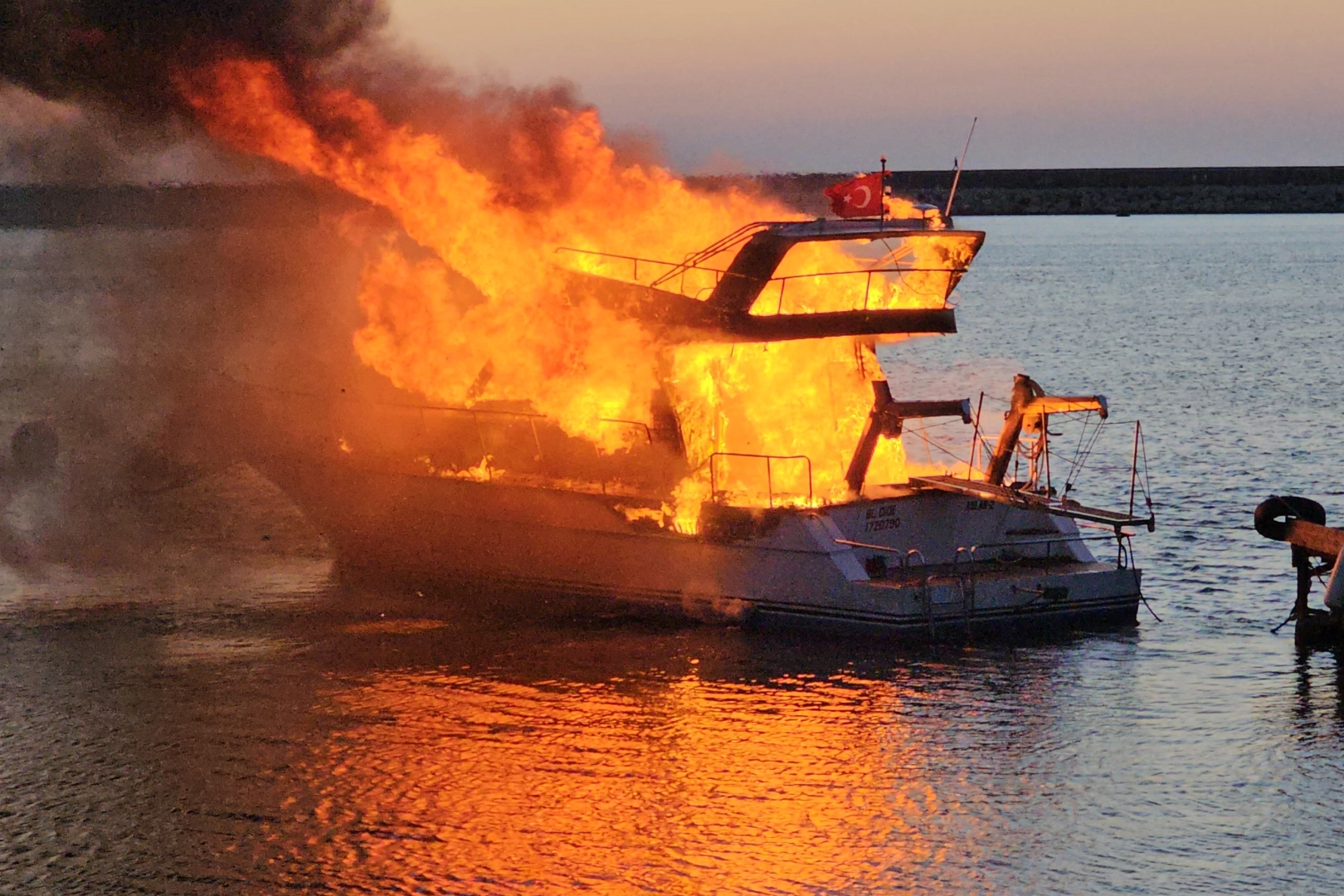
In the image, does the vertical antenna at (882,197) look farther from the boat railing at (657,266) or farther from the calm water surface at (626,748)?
the calm water surface at (626,748)

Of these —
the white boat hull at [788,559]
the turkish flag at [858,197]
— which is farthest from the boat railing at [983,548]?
the turkish flag at [858,197]

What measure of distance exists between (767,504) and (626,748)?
5.75 meters

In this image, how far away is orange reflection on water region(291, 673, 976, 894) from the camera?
52.9 ft

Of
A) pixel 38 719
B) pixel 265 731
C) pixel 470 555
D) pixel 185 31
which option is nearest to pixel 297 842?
pixel 265 731

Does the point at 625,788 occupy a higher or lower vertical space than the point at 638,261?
lower

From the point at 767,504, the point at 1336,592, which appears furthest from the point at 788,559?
the point at 1336,592

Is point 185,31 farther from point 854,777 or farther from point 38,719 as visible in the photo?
point 854,777

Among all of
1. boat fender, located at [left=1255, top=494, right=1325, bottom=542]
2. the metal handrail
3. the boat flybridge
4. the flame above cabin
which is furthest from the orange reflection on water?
boat fender, located at [left=1255, top=494, right=1325, bottom=542]

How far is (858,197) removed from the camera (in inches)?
945

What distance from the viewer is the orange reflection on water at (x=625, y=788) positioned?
52.9ft

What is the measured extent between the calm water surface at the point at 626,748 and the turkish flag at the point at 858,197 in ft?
21.1

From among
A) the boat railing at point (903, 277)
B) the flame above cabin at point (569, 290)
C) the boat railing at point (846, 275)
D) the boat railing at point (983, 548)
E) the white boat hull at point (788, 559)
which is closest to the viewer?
the white boat hull at point (788, 559)

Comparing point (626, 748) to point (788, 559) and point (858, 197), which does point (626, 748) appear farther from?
point (858, 197)

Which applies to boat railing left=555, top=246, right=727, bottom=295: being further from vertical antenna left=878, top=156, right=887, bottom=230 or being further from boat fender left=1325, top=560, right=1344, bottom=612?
boat fender left=1325, top=560, right=1344, bottom=612
